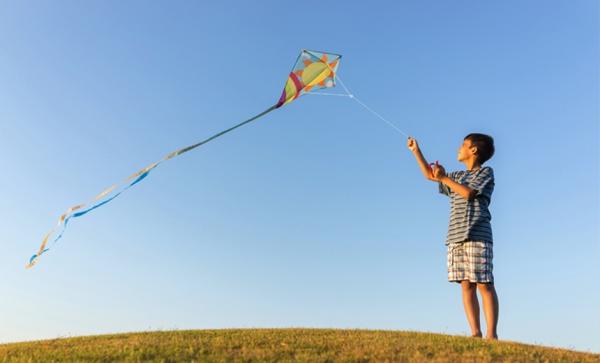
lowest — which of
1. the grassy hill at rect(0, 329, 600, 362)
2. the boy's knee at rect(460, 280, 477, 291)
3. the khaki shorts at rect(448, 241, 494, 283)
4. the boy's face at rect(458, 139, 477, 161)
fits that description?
the grassy hill at rect(0, 329, 600, 362)

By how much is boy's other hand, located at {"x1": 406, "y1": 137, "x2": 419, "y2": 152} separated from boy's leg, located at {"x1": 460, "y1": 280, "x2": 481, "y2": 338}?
1.98 m

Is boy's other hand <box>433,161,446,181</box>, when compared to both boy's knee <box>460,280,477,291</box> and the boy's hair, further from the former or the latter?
boy's knee <box>460,280,477,291</box>

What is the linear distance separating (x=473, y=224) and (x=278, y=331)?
3.49m

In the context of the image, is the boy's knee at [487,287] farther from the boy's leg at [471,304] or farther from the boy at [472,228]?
the boy's leg at [471,304]

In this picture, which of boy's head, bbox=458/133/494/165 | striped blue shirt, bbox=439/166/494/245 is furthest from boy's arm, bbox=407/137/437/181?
boy's head, bbox=458/133/494/165

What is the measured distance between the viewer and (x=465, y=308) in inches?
321

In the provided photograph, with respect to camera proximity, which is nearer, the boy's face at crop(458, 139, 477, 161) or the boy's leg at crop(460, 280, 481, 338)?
the boy's leg at crop(460, 280, 481, 338)

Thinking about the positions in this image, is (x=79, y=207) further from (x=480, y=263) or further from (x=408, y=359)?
(x=480, y=263)

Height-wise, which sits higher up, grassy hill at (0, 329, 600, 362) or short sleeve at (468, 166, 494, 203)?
short sleeve at (468, 166, 494, 203)

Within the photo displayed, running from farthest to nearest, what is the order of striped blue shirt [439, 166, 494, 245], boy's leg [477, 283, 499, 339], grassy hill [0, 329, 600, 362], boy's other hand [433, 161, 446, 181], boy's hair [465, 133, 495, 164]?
boy's hair [465, 133, 495, 164] → boy's other hand [433, 161, 446, 181] → striped blue shirt [439, 166, 494, 245] → boy's leg [477, 283, 499, 339] → grassy hill [0, 329, 600, 362]

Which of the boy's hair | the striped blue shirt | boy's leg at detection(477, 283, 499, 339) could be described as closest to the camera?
boy's leg at detection(477, 283, 499, 339)

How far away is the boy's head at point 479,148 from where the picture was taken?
8.46m

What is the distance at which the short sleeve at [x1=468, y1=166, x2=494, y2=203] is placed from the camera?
8.04 meters

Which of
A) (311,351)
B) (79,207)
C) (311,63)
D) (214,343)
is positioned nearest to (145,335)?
(214,343)
